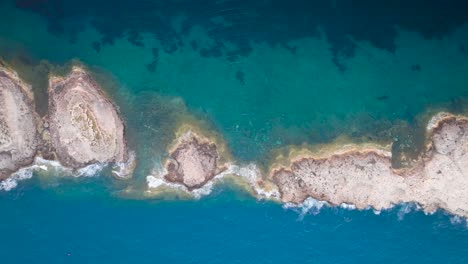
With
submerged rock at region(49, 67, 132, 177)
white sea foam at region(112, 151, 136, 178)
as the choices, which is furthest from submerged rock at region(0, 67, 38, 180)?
white sea foam at region(112, 151, 136, 178)

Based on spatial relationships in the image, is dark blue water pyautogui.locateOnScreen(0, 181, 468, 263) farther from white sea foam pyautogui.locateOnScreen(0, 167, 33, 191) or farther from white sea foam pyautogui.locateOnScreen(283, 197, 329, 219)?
white sea foam pyautogui.locateOnScreen(0, 167, 33, 191)

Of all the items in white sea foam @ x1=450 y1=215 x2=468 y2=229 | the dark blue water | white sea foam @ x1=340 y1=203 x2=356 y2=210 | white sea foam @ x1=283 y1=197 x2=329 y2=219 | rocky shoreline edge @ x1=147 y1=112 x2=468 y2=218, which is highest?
rocky shoreline edge @ x1=147 y1=112 x2=468 y2=218

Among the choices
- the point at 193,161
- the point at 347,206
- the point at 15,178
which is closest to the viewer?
the point at 347,206

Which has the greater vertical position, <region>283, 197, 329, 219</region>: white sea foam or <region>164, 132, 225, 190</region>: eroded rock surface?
<region>164, 132, 225, 190</region>: eroded rock surface

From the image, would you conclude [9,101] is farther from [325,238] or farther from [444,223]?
[444,223]

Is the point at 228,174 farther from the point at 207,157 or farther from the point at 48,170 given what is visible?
the point at 48,170

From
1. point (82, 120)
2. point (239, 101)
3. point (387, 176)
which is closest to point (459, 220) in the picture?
point (387, 176)

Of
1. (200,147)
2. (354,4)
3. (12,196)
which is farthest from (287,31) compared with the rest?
(12,196)
